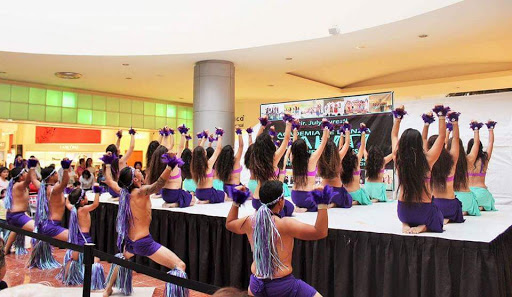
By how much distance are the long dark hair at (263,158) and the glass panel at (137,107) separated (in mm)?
11855

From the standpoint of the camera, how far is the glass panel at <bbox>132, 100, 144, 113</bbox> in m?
15.5

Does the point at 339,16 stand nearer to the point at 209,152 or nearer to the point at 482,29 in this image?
the point at 482,29

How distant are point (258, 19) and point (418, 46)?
3.45m

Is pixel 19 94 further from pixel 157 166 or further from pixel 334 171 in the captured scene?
pixel 334 171

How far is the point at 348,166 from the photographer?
21.4ft

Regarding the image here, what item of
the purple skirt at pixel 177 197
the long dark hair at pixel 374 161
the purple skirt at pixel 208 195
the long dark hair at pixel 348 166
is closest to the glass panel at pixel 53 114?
the purple skirt at pixel 208 195

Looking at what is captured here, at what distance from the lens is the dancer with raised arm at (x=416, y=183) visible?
3641mm

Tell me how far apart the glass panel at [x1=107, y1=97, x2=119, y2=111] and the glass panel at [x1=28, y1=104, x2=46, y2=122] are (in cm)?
216

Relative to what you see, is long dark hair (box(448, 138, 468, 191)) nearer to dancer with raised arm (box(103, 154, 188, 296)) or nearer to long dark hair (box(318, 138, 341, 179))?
long dark hair (box(318, 138, 341, 179))

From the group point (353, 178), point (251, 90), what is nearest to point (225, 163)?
point (353, 178)

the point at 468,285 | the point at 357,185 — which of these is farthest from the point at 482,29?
the point at 468,285

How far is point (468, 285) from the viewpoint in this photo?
3141 mm

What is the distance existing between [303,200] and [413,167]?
Answer: 6.61ft

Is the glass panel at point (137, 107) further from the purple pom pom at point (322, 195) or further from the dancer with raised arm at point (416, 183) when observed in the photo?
the purple pom pom at point (322, 195)
